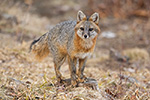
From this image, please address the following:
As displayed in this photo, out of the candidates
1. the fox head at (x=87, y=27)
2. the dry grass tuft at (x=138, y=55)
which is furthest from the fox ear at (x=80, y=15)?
the dry grass tuft at (x=138, y=55)

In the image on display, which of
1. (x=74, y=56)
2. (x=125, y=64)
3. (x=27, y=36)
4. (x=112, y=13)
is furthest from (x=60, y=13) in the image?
(x=74, y=56)

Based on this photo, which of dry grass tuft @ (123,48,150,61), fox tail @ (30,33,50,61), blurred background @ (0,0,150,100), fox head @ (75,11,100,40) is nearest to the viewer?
fox head @ (75,11,100,40)

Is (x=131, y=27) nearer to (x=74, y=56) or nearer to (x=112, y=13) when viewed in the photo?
(x=112, y=13)

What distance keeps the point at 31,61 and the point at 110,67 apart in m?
2.45

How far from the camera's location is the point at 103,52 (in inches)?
353

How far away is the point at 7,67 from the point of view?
5598 millimetres

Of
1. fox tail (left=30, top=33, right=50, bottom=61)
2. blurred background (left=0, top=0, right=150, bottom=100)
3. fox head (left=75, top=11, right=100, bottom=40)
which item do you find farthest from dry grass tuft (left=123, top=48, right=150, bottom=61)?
fox head (left=75, top=11, right=100, bottom=40)

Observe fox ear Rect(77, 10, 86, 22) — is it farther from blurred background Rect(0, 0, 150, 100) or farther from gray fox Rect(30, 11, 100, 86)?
blurred background Rect(0, 0, 150, 100)

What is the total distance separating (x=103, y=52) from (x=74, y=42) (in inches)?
185

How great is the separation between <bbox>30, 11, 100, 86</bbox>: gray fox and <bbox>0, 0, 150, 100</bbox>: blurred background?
570 millimetres

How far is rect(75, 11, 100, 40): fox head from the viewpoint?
4207 mm

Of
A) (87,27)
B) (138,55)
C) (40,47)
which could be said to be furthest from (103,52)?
(87,27)

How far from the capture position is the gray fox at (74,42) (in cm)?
432

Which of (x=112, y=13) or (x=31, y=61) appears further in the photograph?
(x=112, y=13)
